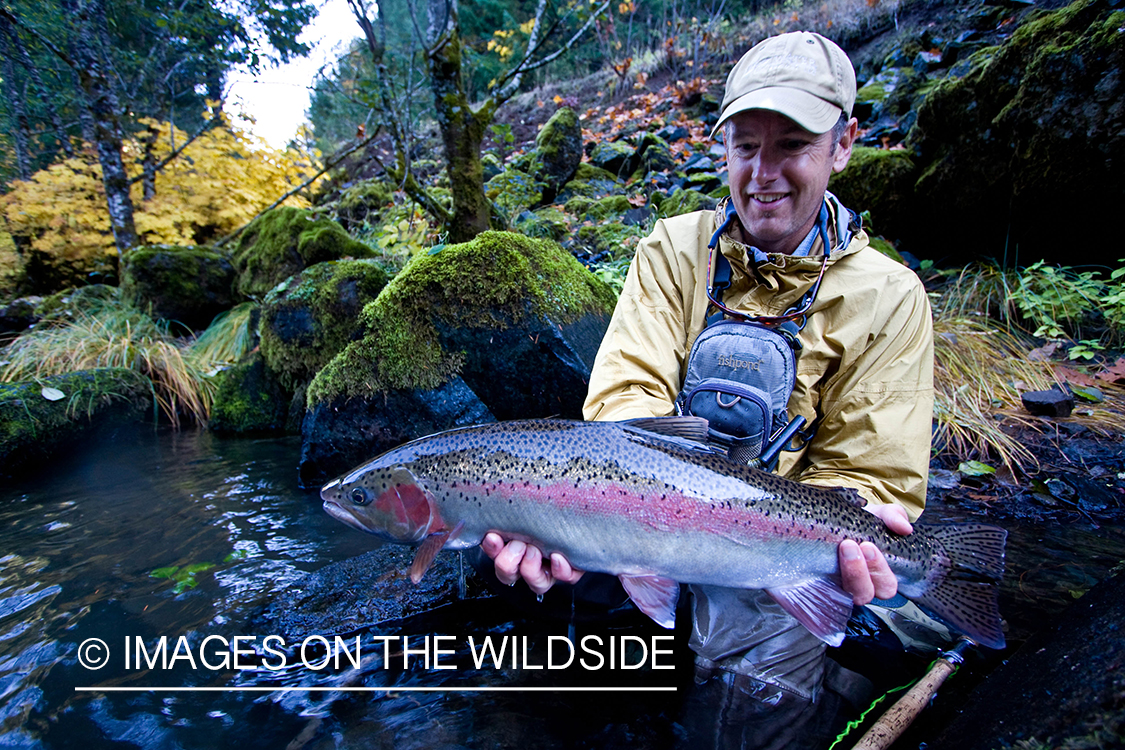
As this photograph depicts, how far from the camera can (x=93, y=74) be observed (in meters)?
8.86

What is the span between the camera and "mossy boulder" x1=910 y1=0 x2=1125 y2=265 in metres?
4.58

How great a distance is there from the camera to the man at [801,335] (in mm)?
2271

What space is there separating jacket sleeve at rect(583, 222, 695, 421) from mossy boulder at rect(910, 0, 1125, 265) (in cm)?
443

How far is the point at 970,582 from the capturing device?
2.05 meters

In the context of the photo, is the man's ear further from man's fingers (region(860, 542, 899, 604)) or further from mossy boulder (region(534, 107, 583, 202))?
mossy boulder (region(534, 107, 583, 202))

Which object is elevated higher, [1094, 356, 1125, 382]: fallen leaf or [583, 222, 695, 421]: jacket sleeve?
[583, 222, 695, 421]: jacket sleeve

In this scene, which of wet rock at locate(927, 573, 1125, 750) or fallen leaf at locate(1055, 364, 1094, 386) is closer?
wet rock at locate(927, 573, 1125, 750)

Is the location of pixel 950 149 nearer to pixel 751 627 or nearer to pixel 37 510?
pixel 751 627

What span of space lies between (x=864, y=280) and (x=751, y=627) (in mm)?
1622

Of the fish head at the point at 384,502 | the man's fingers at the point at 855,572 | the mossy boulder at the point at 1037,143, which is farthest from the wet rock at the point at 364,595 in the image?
the mossy boulder at the point at 1037,143

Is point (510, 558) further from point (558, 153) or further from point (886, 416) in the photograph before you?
point (558, 153)

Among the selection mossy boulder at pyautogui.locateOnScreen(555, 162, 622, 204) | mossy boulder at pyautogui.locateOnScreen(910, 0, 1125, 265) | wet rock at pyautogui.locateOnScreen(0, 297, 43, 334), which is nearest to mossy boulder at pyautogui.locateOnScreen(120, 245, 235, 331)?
wet rock at pyautogui.locateOnScreen(0, 297, 43, 334)

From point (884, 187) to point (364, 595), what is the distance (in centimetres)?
694

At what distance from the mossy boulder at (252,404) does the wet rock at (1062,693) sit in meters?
6.53
